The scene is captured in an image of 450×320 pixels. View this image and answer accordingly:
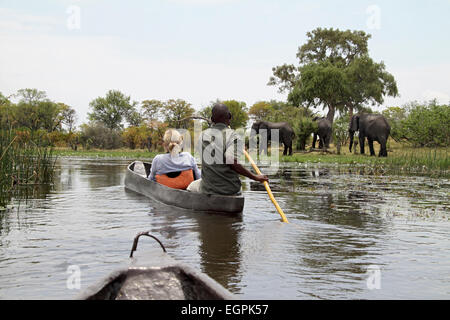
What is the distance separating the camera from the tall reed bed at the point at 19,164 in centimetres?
842

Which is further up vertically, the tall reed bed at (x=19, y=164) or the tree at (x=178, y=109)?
the tree at (x=178, y=109)

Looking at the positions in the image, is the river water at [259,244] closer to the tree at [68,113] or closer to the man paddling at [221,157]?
the man paddling at [221,157]

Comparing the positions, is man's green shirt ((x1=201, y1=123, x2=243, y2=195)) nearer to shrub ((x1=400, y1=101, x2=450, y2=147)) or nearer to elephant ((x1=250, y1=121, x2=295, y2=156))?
shrub ((x1=400, y1=101, x2=450, y2=147))

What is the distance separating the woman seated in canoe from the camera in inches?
358

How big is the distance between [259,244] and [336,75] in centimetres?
3562

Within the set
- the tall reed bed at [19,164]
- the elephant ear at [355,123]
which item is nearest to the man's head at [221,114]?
the tall reed bed at [19,164]

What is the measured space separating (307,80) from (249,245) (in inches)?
1403

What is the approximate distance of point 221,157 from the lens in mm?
7648

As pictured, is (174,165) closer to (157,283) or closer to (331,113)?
(157,283)

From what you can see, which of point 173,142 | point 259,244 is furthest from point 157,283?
point 173,142

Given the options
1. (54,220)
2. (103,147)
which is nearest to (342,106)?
(103,147)

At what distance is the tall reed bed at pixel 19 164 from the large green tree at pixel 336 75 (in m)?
29.5
